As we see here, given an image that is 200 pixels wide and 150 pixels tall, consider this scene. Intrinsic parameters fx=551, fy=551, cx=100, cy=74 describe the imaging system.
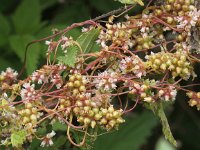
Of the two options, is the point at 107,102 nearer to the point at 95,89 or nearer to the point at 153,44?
the point at 95,89

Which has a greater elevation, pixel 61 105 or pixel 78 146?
pixel 61 105

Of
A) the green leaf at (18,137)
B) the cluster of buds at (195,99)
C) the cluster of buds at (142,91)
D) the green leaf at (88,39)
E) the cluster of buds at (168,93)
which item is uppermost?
the green leaf at (88,39)

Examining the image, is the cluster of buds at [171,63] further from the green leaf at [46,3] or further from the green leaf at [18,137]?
the green leaf at [46,3]

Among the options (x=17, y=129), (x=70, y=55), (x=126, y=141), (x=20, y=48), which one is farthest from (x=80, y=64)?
(x=126, y=141)

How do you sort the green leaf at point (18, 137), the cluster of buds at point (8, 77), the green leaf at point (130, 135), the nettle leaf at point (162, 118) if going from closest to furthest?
the green leaf at point (18, 137) → the nettle leaf at point (162, 118) → the cluster of buds at point (8, 77) → the green leaf at point (130, 135)

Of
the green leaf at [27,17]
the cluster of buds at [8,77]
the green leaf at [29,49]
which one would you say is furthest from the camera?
the green leaf at [27,17]

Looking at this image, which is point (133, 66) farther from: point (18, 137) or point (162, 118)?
point (18, 137)

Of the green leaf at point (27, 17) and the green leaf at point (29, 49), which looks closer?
the green leaf at point (29, 49)

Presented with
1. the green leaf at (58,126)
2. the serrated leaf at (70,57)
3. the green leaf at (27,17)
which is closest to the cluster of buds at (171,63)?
the serrated leaf at (70,57)
